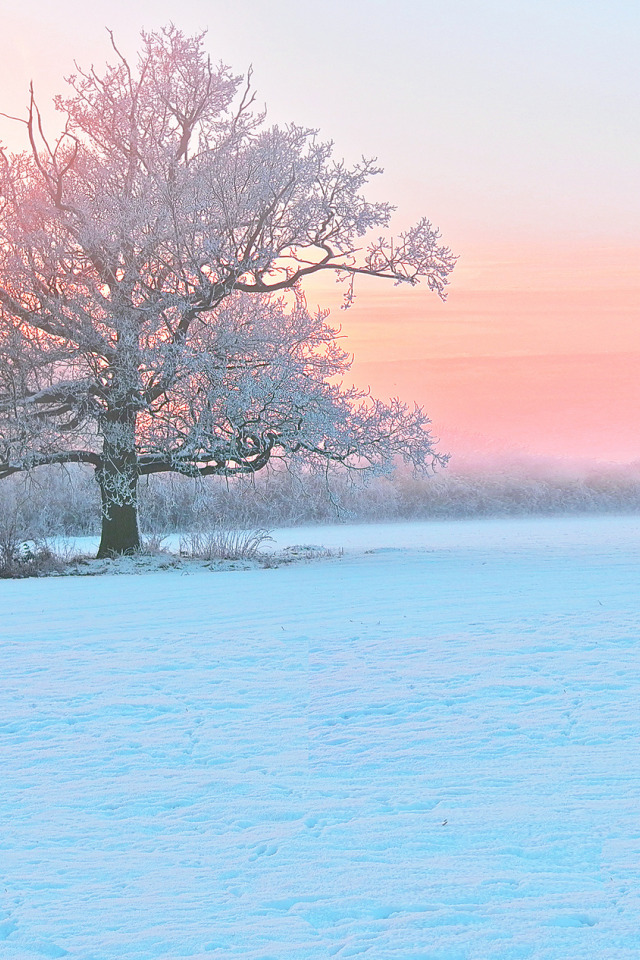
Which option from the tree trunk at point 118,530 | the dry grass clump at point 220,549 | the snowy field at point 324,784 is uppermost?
the tree trunk at point 118,530

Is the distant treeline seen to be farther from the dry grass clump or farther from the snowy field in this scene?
the snowy field

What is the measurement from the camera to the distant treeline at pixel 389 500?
3203cm

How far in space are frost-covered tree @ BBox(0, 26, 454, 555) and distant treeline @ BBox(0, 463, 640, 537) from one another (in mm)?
6979

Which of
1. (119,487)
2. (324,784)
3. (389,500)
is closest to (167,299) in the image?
(119,487)

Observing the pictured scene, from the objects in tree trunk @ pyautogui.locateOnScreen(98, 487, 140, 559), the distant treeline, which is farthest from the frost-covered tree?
the distant treeline

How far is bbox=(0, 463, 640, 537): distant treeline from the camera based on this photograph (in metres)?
32.0

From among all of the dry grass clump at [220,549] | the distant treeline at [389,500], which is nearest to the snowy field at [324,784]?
the dry grass clump at [220,549]

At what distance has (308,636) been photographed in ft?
39.0

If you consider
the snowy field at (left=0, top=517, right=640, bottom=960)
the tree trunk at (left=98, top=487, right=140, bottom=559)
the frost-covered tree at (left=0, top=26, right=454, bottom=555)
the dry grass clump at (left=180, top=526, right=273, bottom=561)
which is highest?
the frost-covered tree at (left=0, top=26, right=454, bottom=555)

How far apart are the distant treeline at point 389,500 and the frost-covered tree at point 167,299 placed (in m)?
6.98

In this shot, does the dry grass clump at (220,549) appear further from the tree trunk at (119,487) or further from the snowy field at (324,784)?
the snowy field at (324,784)

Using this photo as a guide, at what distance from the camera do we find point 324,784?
6.26m

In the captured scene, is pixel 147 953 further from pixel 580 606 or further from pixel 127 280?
pixel 127 280

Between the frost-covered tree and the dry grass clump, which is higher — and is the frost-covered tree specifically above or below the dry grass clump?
above
